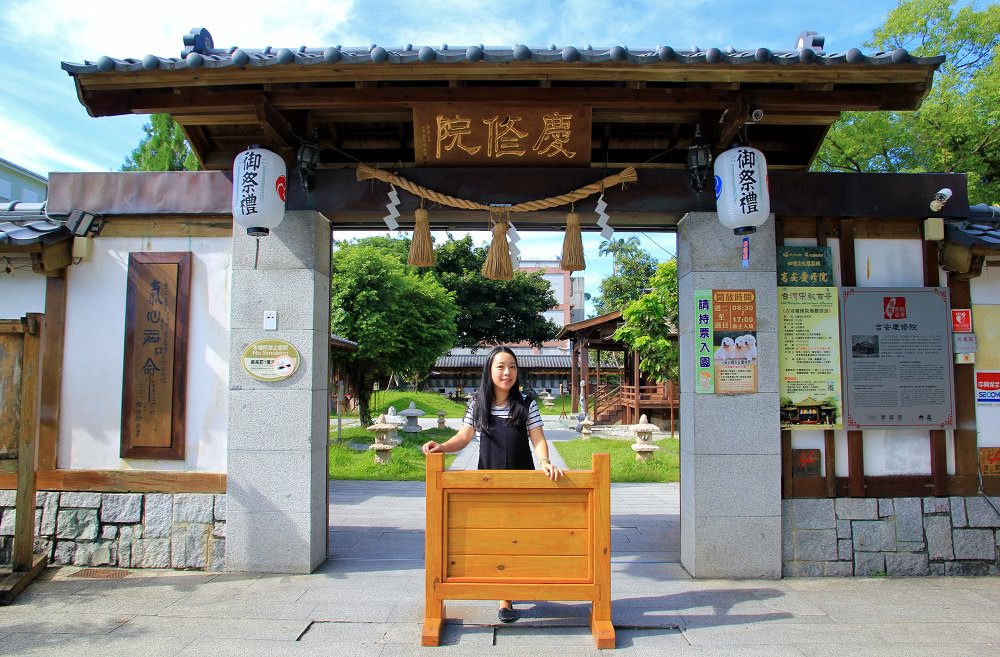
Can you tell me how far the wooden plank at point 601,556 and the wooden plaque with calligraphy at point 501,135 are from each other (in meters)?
2.60

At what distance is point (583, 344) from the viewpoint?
22609 mm

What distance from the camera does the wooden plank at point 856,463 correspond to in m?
4.89

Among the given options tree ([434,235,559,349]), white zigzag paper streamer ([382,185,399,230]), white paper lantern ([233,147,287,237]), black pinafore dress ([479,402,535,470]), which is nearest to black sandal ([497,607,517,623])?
black pinafore dress ([479,402,535,470])

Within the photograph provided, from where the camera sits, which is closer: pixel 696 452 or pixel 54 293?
pixel 696 452

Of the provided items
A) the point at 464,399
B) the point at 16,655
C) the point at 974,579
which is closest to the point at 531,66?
the point at 16,655

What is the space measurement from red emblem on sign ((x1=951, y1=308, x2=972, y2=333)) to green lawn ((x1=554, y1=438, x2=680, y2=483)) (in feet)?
16.0

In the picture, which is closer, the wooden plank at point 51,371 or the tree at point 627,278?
the wooden plank at point 51,371

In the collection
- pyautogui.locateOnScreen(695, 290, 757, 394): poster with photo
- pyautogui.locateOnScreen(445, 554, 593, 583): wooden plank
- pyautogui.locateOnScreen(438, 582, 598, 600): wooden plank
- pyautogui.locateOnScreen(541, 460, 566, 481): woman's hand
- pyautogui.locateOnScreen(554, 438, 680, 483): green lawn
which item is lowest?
pyautogui.locateOnScreen(554, 438, 680, 483): green lawn

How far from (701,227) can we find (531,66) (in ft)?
6.40

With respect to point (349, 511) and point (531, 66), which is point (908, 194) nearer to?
point (531, 66)

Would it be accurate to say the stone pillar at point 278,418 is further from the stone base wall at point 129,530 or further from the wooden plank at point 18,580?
the wooden plank at point 18,580

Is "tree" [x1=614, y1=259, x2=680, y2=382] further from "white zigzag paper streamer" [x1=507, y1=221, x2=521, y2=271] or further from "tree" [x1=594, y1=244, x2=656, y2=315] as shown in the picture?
"tree" [x1=594, y1=244, x2=656, y2=315]

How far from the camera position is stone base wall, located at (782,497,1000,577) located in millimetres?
4848

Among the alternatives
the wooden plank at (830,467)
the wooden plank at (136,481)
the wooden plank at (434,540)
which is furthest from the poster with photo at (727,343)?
the wooden plank at (136,481)
